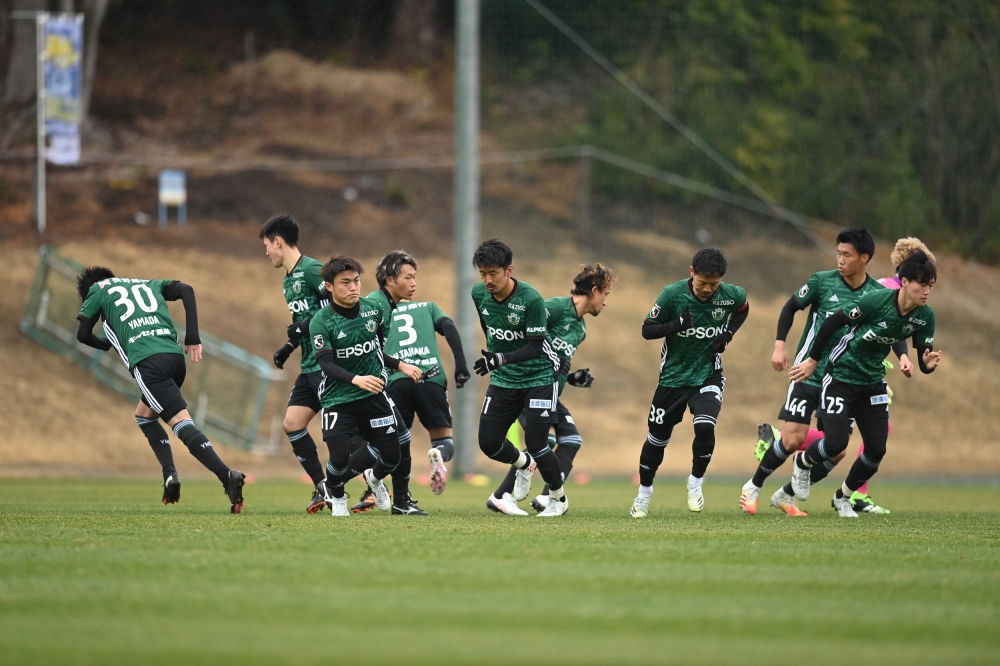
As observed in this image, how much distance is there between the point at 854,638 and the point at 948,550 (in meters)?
3.00

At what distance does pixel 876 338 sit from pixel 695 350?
1.33 m

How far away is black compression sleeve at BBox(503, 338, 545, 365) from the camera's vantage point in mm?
9516

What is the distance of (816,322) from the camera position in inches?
429

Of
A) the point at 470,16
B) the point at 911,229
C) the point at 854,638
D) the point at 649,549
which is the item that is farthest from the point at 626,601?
the point at 911,229

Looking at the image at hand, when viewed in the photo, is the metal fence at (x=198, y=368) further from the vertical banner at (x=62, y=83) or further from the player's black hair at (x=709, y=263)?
the player's black hair at (x=709, y=263)

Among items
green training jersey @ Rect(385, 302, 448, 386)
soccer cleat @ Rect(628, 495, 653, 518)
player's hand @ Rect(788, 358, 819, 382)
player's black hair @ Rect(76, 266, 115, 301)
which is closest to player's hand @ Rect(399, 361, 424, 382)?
green training jersey @ Rect(385, 302, 448, 386)

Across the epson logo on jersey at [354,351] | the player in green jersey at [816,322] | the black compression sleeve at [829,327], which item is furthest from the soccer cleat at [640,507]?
the epson logo on jersey at [354,351]

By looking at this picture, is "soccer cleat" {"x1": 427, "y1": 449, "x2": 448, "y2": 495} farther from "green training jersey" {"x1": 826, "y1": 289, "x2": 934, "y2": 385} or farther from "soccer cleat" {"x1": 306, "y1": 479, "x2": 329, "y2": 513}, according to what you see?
"green training jersey" {"x1": 826, "y1": 289, "x2": 934, "y2": 385}

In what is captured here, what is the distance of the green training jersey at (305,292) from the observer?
419 inches

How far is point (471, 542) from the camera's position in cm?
745

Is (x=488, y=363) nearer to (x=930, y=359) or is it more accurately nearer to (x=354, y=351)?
(x=354, y=351)

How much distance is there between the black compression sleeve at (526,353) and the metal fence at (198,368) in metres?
11.1

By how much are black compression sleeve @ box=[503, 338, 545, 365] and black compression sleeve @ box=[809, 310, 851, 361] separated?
2071mm

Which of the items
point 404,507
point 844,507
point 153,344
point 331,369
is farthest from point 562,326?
point 153,344
